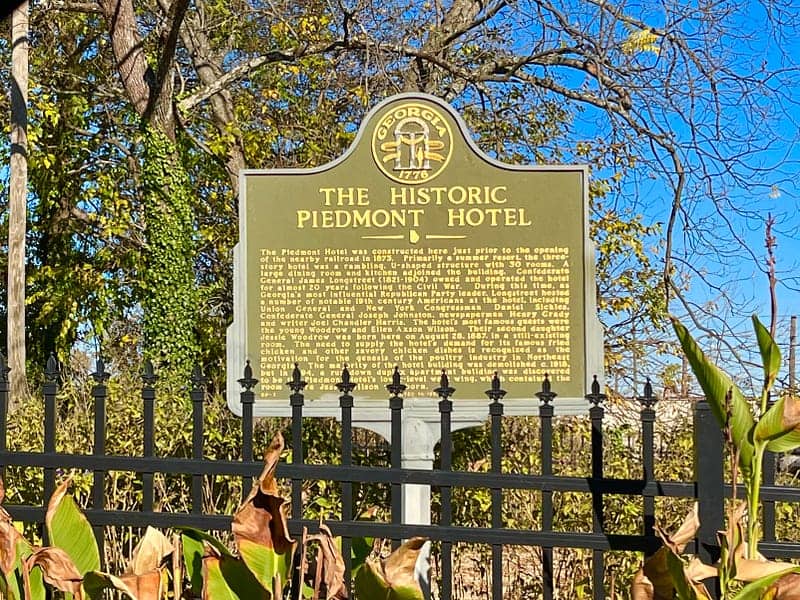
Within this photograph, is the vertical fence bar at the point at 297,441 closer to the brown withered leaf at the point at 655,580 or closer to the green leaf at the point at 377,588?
the green leaf at the point at 377,588

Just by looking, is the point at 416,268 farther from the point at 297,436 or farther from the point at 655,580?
the point at 655,580

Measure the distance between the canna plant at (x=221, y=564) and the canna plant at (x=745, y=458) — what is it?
1.00m

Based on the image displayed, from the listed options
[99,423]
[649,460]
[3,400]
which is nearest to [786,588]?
[649,460]

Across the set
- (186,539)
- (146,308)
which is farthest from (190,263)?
(186,539)

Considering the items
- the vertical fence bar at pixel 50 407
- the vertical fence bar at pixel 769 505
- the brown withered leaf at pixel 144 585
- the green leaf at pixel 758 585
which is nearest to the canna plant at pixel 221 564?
the brown withered leaf at pixel 144 585

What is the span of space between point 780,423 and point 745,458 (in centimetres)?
26

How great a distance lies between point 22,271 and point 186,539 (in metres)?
7.51

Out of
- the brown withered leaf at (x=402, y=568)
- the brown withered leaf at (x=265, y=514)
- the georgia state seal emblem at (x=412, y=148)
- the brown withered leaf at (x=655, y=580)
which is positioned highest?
the georgia state seal emblem at (x=412, y=148)

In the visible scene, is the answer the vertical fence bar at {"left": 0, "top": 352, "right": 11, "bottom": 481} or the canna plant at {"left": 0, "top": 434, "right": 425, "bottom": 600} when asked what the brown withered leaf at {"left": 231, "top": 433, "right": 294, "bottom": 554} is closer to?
the canna plant at {"left": 0, "top": 434, "right": 425, "bottom": 600}

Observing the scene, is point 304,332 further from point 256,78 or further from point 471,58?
point 256,78

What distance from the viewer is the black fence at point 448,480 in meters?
4.00

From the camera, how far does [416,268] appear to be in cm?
576

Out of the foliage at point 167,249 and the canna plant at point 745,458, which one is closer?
the canna plant at point 745,458

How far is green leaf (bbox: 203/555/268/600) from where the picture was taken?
11.4 ft
